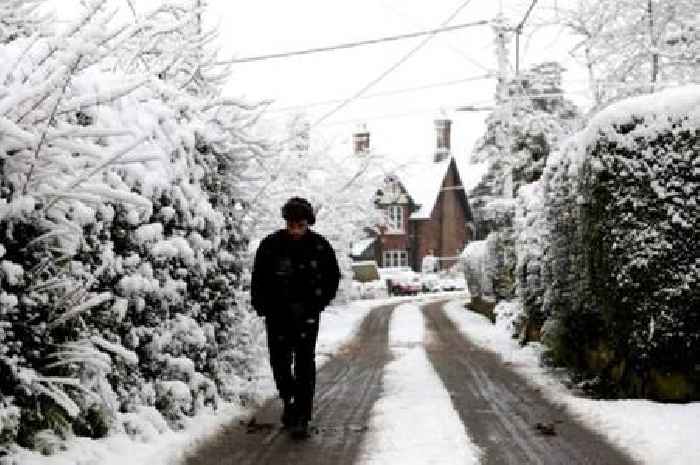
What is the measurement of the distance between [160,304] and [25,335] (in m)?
1.74

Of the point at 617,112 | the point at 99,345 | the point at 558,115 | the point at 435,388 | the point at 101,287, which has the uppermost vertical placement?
the point at 558,115

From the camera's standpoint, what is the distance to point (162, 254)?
5.36 m

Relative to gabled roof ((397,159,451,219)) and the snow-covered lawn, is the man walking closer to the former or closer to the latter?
the snow-covered lawn

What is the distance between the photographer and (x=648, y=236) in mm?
6531

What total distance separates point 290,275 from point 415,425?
4.86 feet

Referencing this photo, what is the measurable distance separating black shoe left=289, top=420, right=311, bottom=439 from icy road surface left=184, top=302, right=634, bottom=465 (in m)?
0.07

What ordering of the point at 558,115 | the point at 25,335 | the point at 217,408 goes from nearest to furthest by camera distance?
the point at 25,335 → the point at 217,408 → the point at 558,115

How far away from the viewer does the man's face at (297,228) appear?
6.10 m

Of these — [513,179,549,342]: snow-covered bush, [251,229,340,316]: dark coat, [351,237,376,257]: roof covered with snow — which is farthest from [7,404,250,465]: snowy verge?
[351,237,376,257]: roof covered with snow

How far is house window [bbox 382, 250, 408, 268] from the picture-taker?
205 ft

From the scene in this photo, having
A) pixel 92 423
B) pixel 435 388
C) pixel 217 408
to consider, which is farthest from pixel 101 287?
pixel 435 388

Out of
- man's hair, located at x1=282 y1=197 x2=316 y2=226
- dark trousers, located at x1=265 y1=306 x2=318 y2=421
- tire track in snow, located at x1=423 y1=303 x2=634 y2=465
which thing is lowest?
tire track in snow, located at x1=423 y1=303 x2=634 y2=465

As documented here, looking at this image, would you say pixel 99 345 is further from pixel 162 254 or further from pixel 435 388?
pixel 435 388

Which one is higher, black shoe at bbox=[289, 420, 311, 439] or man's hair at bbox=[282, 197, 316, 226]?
man's hair at bbox=[282, 197, 316, 226]
